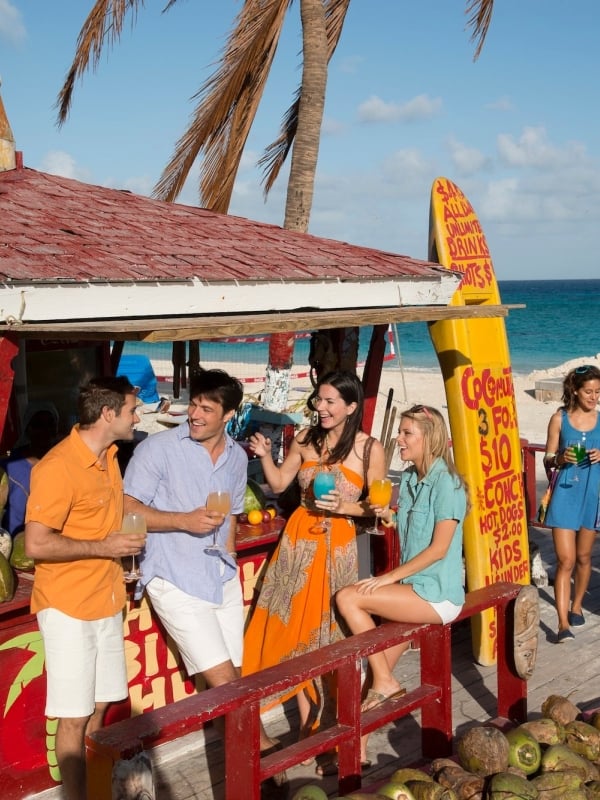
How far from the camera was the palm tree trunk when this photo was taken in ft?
40.4

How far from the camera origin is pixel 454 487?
4.55 m

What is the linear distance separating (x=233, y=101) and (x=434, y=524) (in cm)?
918

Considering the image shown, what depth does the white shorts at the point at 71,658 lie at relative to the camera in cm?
400

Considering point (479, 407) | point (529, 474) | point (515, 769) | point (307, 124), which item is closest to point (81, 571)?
Answer: point (515, 769)

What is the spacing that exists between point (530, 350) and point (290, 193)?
4450cm

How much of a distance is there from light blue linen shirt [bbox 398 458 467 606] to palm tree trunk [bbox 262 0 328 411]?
8007mm

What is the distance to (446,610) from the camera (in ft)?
14.8

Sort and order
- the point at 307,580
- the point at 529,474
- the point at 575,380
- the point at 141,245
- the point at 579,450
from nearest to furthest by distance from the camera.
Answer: the point at 307,580, the point at 141,245, the point at 579,450, the point at 575,380, the point at 529,474

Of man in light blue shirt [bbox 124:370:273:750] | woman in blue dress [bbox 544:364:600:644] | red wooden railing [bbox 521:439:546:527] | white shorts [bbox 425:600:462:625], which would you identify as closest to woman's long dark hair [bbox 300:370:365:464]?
man in light blue shirt [bbox 124:370:273:750]

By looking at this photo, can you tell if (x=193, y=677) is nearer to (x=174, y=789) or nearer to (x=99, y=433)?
(x=174, y=789)

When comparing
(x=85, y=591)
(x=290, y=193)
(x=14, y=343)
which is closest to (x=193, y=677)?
(x=85, y=591)

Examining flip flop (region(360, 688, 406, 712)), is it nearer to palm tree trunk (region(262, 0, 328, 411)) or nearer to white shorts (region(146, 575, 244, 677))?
white shorts (region(146, 575, 244, 677))

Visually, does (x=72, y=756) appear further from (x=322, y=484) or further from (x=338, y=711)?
(x=322, y=484)

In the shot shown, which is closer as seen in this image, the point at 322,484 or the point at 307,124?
the point at 322,484
